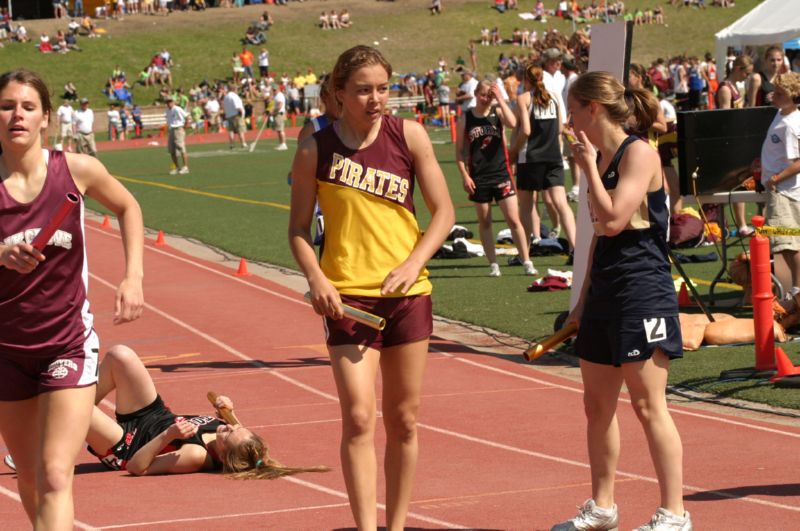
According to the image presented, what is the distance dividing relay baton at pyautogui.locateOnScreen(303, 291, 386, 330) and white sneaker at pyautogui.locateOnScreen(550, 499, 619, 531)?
125 centimetres

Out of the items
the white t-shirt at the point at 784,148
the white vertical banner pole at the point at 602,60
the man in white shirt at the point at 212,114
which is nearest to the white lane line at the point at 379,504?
the white vertical banner pole at the point at 602,60

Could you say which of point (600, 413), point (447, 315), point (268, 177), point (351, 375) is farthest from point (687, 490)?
point (268, 177)

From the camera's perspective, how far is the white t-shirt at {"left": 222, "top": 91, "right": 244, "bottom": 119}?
4025 cm

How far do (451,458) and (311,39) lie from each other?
64072 mm

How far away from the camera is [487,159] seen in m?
14.3

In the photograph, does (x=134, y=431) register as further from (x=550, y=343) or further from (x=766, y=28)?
(x=766, y=28)

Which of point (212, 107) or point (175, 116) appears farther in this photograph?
point (212, 107)

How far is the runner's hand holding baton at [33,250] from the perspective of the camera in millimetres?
4543

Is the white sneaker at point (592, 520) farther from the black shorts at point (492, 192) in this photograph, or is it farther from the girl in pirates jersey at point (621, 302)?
the black shorts at point (492, 192)

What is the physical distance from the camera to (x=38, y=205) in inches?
188

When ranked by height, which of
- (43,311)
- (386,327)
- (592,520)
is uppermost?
(43,311)

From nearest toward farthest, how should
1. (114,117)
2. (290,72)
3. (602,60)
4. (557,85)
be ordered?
(602,60)
(557,85)
(114,117)
(290,72)

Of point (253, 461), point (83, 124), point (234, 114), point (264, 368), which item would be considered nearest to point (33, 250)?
point (253, 461)

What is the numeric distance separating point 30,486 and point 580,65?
12.3 metres
